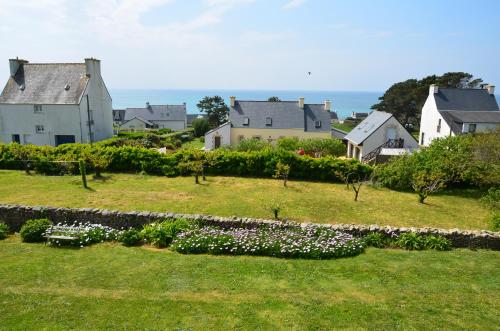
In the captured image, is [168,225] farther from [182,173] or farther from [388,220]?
[182,173]

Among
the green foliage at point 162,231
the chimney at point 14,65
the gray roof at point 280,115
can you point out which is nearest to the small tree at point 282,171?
the green foliage at point 162,231

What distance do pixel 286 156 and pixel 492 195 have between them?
11.8m

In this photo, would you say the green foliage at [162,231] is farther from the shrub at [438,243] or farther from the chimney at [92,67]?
the chimney at [92,67]

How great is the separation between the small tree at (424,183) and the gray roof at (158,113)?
2310 inches

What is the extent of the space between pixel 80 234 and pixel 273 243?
263 inches

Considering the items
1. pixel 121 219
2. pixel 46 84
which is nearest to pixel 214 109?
pixel 46 84

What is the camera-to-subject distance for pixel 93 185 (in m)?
21.8

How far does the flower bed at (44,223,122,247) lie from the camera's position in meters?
12.2

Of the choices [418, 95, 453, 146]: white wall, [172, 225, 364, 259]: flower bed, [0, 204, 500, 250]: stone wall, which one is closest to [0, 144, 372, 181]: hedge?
[0, 204, 500, 250]: stone wall

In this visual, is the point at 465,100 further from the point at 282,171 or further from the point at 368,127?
the point at 282,171

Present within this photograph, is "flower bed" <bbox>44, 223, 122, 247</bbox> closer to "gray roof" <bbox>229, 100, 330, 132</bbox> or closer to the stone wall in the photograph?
the stone wall

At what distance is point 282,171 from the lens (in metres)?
24.2

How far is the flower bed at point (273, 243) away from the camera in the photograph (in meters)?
11.3

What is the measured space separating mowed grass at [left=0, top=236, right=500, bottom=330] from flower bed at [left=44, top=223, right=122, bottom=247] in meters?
0.61
